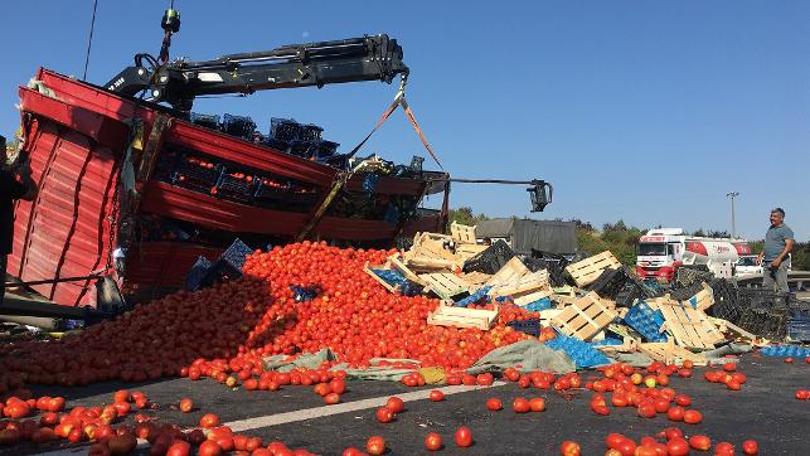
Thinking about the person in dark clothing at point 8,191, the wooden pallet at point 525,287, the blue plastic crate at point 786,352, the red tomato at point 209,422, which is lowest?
the blue plastic crate at point 786,352

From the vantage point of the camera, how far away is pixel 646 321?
9.40 meters

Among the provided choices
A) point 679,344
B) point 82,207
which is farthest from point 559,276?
point 82,207

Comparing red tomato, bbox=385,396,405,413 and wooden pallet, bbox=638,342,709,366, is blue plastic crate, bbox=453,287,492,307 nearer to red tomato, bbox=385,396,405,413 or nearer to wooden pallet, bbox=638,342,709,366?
wooden pallet, bbox=638,342,709,366

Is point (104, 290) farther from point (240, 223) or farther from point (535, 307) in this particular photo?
point (535, 307)

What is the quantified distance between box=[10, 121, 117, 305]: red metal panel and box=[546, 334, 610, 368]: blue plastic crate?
733 cm

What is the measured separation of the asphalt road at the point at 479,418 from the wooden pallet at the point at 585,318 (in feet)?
6.64

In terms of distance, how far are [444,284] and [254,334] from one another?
3.40m

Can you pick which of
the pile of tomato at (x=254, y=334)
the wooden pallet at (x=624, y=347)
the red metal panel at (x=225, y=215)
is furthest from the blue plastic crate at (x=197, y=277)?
the wooden pallet at (x=624, y=347)

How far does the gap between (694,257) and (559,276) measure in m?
26.2

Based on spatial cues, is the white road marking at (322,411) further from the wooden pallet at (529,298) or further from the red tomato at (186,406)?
the wooden pallet at (529,298)

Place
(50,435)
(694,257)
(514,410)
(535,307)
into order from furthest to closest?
(694,257) → (535,307) → (514,410) → (50,435)

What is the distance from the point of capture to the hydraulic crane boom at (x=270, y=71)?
12008 millimetres

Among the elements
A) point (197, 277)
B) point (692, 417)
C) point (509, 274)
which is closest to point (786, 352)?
point (509, 274)

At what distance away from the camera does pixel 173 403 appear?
5680 millimetres
